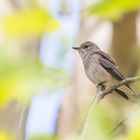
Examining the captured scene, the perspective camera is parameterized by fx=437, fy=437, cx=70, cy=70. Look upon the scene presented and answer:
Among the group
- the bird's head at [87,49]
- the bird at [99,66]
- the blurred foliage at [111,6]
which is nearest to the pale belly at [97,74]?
the bird at [99,66]

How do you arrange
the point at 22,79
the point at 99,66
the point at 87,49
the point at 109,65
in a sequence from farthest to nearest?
the point at 87,49 → the point at 99,66 → the point at 109,65 → the point at 22,79

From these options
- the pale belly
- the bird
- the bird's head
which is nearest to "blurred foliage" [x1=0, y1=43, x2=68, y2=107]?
the bird

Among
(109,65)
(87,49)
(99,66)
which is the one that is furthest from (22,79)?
(87,49)

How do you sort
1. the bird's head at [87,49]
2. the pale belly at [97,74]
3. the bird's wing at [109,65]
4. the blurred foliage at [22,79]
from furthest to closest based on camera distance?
the bird's head at [87,49], the pale belly at [97,74], the bird's wing at [109,65], the blurred foliage at [22,79]

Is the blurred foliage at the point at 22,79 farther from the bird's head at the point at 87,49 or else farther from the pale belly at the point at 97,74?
the bird's head at the point at 87,49

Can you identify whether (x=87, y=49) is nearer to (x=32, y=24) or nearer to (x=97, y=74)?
(x=97, y=74)

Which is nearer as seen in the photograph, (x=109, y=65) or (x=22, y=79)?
(x=22, y=79)

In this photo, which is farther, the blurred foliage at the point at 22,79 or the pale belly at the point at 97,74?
the pale belly at the point at 97,74

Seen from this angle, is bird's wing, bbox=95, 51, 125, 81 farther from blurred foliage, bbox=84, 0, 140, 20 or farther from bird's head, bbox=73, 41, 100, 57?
blurred foliage, bbox=84, 0, 140, 20
